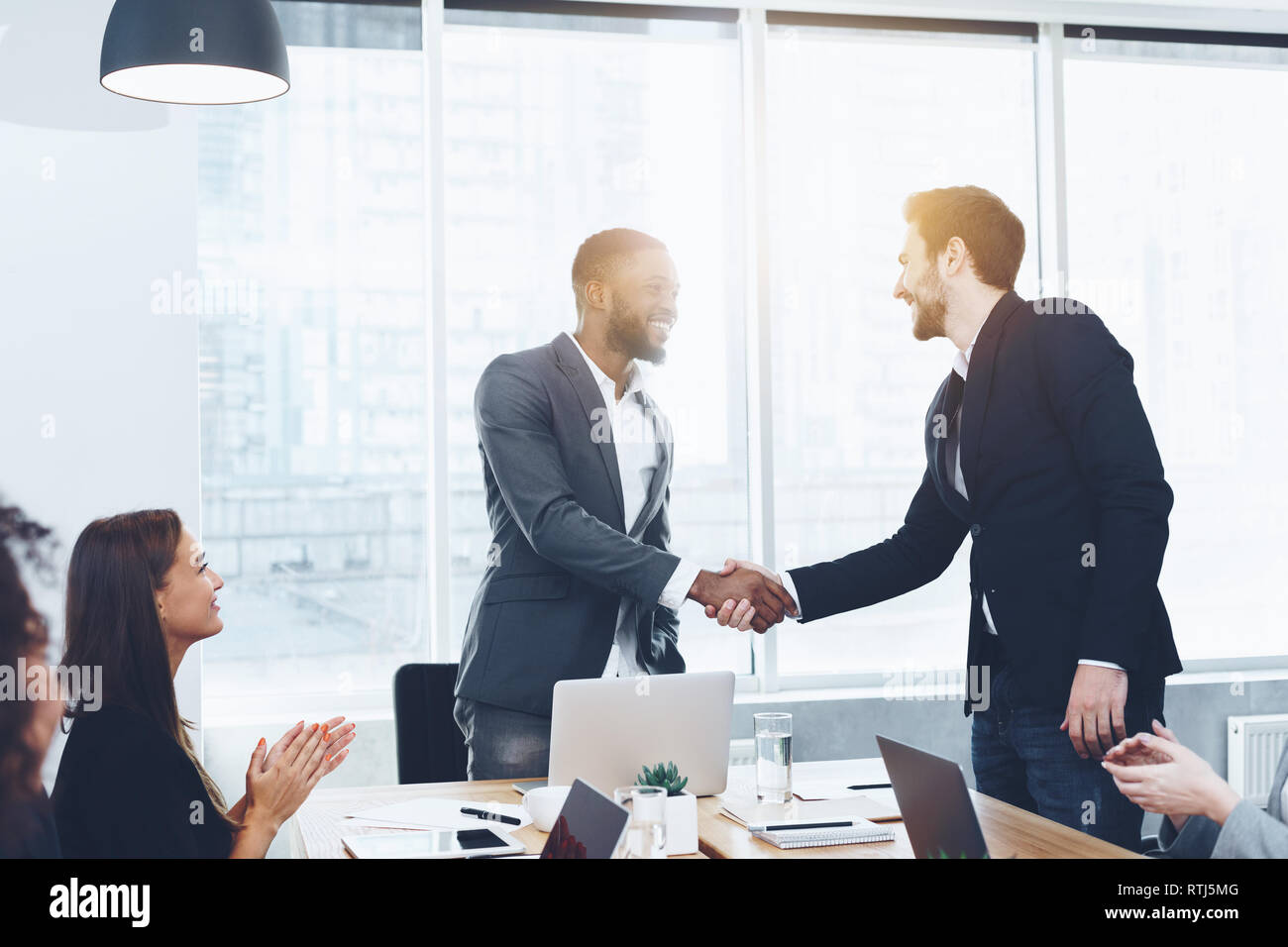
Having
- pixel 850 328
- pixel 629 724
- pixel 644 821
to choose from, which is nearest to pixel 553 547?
pixel 629 724

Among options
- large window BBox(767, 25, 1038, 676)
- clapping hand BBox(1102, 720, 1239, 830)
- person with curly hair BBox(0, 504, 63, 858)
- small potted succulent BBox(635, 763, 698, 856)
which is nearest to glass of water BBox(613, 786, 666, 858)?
small potted succulent BBox(635, 763, 698, 856)

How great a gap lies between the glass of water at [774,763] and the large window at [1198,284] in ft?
8.91

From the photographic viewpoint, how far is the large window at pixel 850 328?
388 cm

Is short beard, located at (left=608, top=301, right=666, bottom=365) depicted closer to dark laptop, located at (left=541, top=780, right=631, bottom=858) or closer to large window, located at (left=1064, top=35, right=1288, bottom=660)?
dark laptop, located at (left=541, top=780, right=631, bottom=858)

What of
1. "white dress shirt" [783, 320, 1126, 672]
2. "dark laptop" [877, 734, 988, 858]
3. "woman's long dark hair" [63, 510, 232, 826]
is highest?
"white dress shirt" [783, 320, 1126, 672]

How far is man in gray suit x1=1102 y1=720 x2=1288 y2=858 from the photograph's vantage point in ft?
4.39

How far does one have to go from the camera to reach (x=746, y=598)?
113 inches

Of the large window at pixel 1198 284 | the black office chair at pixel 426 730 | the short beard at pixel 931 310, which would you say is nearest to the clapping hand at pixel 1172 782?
the short beard at pixel 931 310

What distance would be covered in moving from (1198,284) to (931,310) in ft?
6.99

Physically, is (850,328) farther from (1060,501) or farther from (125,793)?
(125,793)

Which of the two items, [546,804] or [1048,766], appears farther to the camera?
[1048,766]

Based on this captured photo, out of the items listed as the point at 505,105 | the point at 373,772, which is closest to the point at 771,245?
the point at 505,105

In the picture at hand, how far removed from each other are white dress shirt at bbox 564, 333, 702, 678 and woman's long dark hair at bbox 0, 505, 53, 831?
120cm
